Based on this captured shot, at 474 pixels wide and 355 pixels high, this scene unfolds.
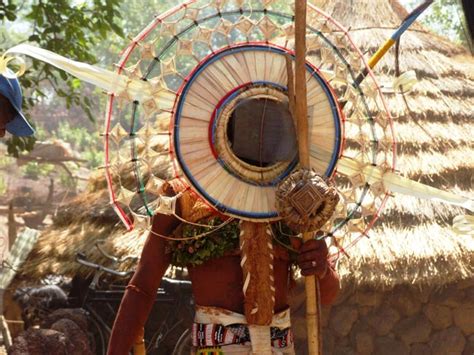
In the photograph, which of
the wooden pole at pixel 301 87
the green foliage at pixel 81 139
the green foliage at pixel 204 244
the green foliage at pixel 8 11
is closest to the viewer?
the wooden pole at pixel 301 87

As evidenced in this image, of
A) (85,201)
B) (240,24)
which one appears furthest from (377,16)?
(240,24)

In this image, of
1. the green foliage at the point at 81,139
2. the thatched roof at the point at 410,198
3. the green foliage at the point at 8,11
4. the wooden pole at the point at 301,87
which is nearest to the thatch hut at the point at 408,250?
the thatched roof at the point at 410,198

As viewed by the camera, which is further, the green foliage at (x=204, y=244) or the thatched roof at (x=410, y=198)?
the thatched roof at (x=410, y=198)

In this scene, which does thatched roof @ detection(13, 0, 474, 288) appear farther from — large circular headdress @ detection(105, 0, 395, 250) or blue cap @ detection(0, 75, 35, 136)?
blue cap @ detection(0, 75, 35, 136)

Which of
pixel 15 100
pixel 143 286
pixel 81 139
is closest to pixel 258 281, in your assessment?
pixel 143 286

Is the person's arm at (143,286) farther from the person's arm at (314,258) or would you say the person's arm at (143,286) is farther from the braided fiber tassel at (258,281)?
the person's arm at (314,258)

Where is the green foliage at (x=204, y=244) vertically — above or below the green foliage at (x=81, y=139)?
Result: below

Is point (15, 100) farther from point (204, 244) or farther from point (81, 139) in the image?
point (81, 139)

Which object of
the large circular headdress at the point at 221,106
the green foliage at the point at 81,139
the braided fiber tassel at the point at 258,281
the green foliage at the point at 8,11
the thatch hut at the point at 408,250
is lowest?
the braided fiber tassel at the point at 258,281

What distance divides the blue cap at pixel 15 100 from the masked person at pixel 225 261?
56cm

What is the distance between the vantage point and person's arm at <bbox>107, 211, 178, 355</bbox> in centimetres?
284

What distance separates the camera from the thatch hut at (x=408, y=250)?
19.5 feet

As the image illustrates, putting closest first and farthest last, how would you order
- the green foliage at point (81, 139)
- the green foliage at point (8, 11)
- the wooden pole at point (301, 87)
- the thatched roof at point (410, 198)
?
1. the wooden pole at point (301, 87)
2. the thatched roof at point (410, 198)
3. the green foliage at point (8, 11)
4. the green foliage at point (81, 139)

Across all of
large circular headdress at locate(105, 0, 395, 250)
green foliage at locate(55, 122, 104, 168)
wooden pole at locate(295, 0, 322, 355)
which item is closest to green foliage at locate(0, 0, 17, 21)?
large circular headdress at locate(105, 0, 395, 250)
